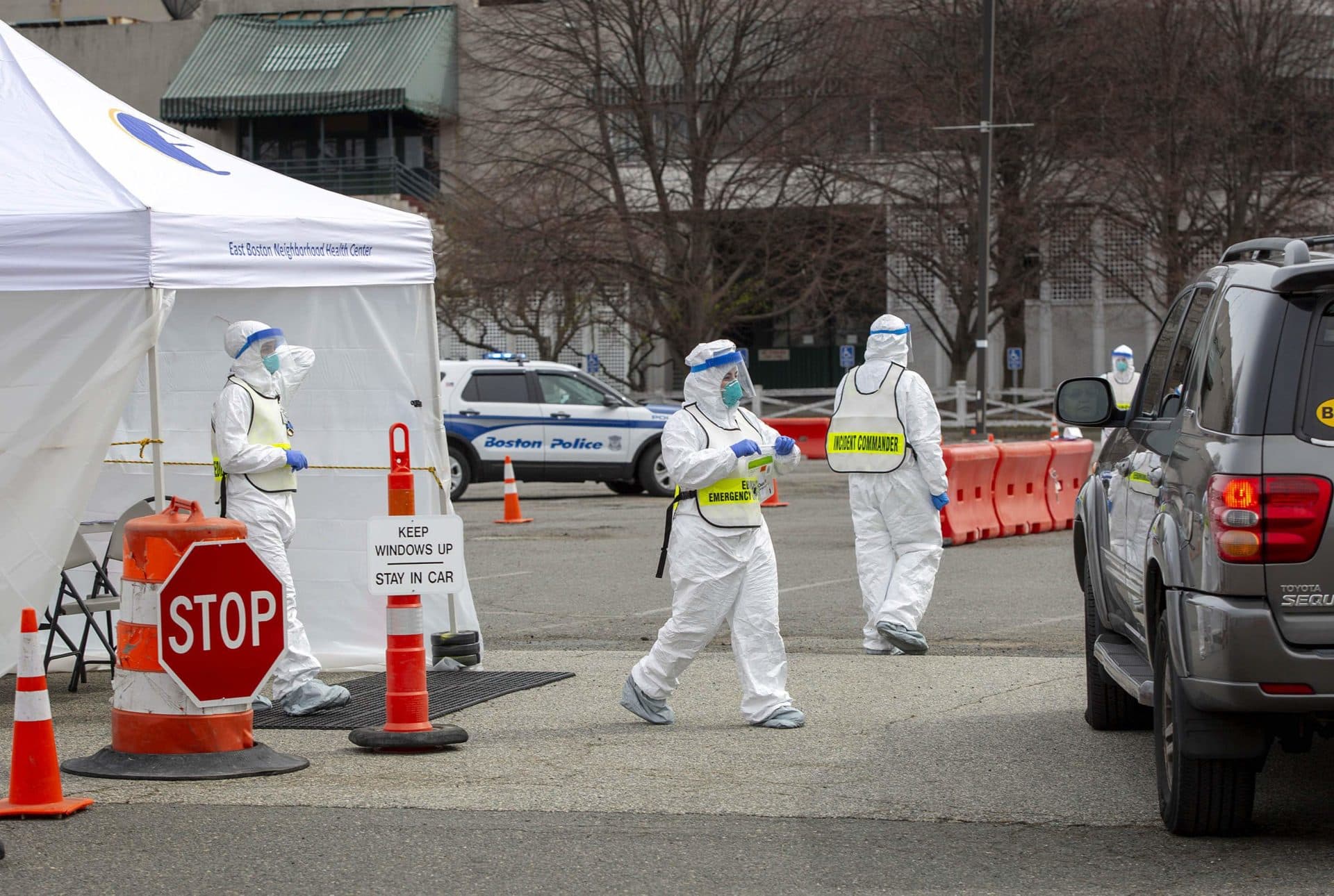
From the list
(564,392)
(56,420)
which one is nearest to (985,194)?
(564,392)

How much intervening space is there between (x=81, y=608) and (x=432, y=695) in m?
1.87

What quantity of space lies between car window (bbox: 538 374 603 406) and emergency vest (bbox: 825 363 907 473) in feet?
38.4

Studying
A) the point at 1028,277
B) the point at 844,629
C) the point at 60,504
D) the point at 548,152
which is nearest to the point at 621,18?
the point at 548,152

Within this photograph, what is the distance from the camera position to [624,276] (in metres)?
36.1

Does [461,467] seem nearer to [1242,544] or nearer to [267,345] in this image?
[267,345]

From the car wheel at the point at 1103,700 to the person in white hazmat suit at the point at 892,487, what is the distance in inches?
96.3

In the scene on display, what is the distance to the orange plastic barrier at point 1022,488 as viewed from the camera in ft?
59.1

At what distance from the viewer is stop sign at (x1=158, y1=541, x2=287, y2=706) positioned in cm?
708

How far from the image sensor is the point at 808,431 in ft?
98.1

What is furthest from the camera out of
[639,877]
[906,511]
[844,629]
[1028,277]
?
[1028,277]

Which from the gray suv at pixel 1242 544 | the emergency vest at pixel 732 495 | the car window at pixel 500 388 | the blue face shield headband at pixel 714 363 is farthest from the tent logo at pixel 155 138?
the car window at pixel 500 388

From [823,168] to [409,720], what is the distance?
28616mm

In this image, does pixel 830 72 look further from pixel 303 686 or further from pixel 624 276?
pixel 303 686

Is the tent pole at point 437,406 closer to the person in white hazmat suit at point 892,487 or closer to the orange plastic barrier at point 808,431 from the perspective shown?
the person in white hazmat suit at point 892,487
